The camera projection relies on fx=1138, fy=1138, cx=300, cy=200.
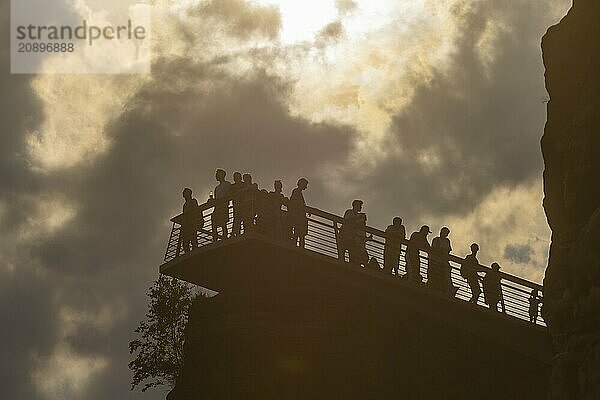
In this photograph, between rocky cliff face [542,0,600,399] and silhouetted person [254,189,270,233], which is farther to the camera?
silhouetted person [254,189,270,233]

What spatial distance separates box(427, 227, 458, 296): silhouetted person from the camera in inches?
1161

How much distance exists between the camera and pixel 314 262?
30.2m

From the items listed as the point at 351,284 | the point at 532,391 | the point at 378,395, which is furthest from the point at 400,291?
the point at 532,391

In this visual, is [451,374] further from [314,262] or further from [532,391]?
[314,262]

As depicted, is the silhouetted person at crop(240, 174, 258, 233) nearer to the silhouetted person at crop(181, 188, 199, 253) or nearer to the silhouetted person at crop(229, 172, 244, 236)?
the silhouetted person at crop(229, 172, 244, 236)

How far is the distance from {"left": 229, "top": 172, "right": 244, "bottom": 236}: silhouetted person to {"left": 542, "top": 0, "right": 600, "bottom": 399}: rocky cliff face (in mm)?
8973

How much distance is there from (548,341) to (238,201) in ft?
29.9

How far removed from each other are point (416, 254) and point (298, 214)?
10.6 feet

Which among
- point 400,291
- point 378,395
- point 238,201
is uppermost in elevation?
point 238,201

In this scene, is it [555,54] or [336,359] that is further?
[336,359]

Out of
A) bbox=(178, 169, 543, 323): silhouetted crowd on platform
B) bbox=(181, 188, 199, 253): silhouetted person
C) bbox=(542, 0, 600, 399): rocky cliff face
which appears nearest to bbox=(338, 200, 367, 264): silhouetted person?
bbox=(178, 169, 543, 323): silhouetted crowd on platform

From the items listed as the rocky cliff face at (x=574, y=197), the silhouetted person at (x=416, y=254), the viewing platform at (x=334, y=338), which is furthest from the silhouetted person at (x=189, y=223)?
the rocky cliff face at (x=574, y=197)

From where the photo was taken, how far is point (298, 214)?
2966cm

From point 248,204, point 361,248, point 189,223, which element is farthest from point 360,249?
point 189,223
